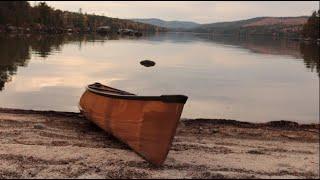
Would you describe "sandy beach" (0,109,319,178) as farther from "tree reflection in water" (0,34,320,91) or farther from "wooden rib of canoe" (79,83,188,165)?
"tree reflection in water" (0,34,320,91)

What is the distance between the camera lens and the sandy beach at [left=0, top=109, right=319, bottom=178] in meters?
10.6

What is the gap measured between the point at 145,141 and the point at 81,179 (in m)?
2.31

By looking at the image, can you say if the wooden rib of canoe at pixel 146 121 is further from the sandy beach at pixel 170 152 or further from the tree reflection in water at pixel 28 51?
the tree reflection in water at pixel 28 51

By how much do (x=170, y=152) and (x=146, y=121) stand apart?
118 centimetres

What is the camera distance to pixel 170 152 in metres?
12.3

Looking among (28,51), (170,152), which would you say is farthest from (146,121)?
(28,51)

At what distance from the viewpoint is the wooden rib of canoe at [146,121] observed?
11.2 metres

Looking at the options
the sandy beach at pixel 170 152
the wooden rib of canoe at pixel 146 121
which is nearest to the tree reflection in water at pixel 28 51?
the sandy beach at pixel 170 152

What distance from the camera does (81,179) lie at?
9984 millimetres

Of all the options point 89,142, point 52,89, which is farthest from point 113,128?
point 52,89

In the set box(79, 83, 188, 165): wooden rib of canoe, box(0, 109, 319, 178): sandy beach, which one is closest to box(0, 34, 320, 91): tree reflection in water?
box(0, 109, 319, 178): sandy beach

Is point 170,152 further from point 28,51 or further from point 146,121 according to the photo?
point 28,51

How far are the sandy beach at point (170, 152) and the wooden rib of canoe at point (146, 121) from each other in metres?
0.29

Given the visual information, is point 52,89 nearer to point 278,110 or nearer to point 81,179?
point 278,110
